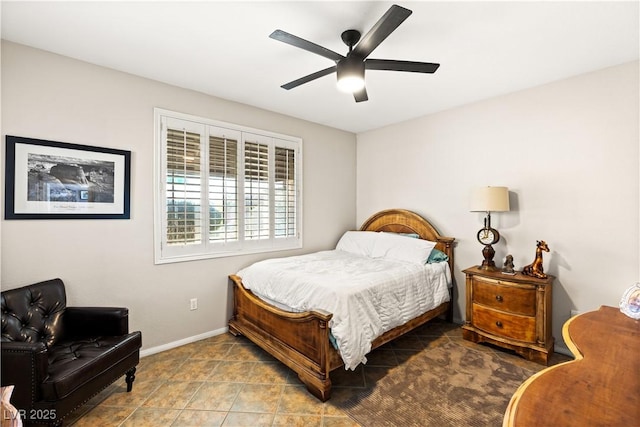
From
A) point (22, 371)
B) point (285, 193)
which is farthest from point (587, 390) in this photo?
point (285, 193)

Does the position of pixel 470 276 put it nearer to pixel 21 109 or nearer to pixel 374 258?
pixel 374 258

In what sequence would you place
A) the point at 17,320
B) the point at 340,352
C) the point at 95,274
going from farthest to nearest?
the point at 95,274 < the point at 340,352 < the point at 17,320

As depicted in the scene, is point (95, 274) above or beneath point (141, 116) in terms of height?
beneath

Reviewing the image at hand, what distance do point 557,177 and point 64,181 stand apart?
447 centimetres

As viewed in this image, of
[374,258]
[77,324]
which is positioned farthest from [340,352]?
[77,324]

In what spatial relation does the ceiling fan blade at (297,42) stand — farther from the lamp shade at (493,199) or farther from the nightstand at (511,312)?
the nightstand at (511,312)

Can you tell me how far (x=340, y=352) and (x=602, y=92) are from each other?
324 centimetres

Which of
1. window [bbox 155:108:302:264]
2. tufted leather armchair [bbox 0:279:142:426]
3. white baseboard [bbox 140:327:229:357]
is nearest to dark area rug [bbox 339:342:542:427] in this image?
tufted leather armchair [bbox 0:279:142:426]

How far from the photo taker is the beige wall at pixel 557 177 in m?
2.50

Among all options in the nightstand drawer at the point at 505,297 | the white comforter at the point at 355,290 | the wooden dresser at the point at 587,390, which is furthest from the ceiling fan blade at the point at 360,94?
the nightstand drawer at the point at 505,297

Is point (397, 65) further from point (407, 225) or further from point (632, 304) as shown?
point (407, 225)

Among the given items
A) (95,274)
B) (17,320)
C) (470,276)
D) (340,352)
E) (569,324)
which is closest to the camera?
(569,324)

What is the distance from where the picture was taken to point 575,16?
189cm

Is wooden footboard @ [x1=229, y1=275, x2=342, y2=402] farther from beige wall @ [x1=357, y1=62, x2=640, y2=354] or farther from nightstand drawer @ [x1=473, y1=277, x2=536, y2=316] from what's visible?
beige wall @ [x1=357, y1=62, x2=640, y2=354]
